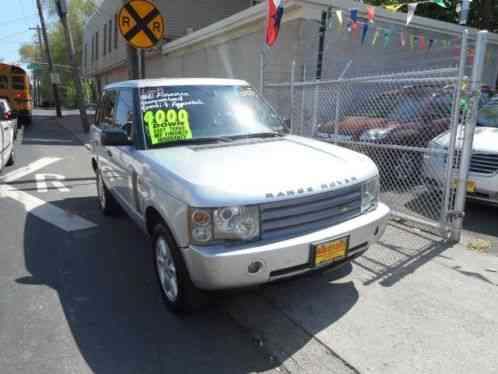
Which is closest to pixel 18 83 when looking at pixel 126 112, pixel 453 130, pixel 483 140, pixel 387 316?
pixel 126 112

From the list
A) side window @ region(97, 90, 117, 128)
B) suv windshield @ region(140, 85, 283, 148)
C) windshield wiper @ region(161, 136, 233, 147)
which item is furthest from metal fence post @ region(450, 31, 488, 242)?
side window @ region(97, 90, 117, 128)

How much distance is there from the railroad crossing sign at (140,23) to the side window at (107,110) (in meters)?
0.93

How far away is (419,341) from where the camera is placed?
9.29ft

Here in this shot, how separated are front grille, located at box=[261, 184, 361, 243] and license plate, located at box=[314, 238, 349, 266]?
0.45 feet

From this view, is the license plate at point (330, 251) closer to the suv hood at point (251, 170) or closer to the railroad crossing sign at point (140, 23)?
the suv hood at point (251, 170)

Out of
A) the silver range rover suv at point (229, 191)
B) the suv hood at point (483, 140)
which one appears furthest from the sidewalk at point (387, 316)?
the suv hood at point (483, 140)

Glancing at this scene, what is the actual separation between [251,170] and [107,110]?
10.2 feet

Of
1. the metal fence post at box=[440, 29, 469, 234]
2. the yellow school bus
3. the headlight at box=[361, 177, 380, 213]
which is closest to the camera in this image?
the headlight at box=[361, 177, 380, 213]

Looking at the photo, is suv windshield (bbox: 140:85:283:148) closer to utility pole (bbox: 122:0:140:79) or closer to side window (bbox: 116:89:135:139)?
side window (bbox: 116:89:135:139)

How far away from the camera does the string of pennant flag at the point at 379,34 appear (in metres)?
8.48

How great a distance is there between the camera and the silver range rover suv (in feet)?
8.71

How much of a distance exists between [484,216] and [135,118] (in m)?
4.87

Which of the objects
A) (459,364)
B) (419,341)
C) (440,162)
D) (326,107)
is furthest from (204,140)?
(326,107)

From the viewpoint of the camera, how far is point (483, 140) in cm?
552
